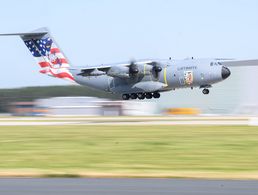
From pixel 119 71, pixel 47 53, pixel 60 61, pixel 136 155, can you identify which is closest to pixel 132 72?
pixel 119 71

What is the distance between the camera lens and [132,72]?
46719mm

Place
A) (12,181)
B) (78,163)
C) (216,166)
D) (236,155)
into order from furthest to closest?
(236,155), (78,163), (216,166), (12,181)

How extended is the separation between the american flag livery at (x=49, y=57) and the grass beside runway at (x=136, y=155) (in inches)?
626

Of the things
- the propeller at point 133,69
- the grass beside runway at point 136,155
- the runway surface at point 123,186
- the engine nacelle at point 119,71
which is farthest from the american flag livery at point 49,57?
the runway surface at point 123,186

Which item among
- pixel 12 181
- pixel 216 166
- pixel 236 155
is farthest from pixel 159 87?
pixel 12 181

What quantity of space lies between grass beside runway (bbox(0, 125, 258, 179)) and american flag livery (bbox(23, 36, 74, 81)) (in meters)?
15.9

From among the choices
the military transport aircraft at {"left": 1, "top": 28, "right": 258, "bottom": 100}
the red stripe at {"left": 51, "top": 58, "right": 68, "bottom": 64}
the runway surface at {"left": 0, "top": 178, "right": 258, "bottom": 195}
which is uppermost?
the runway surface at {"left": 0, "top": 178, "right": 258, "bottom": 195}

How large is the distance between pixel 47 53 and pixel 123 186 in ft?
125

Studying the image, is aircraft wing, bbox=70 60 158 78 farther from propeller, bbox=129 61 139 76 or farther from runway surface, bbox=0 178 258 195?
runway surface, bbox=0 178 258 195

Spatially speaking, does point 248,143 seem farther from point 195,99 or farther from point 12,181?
point 195,99

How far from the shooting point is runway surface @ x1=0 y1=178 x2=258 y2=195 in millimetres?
Result: 12641

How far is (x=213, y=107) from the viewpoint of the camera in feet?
254

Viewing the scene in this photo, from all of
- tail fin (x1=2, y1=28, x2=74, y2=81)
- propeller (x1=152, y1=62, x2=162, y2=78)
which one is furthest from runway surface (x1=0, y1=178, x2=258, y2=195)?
tail fin (x1=2, y1=28, x2=74, y2=81)

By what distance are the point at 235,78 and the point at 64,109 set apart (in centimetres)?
2490
